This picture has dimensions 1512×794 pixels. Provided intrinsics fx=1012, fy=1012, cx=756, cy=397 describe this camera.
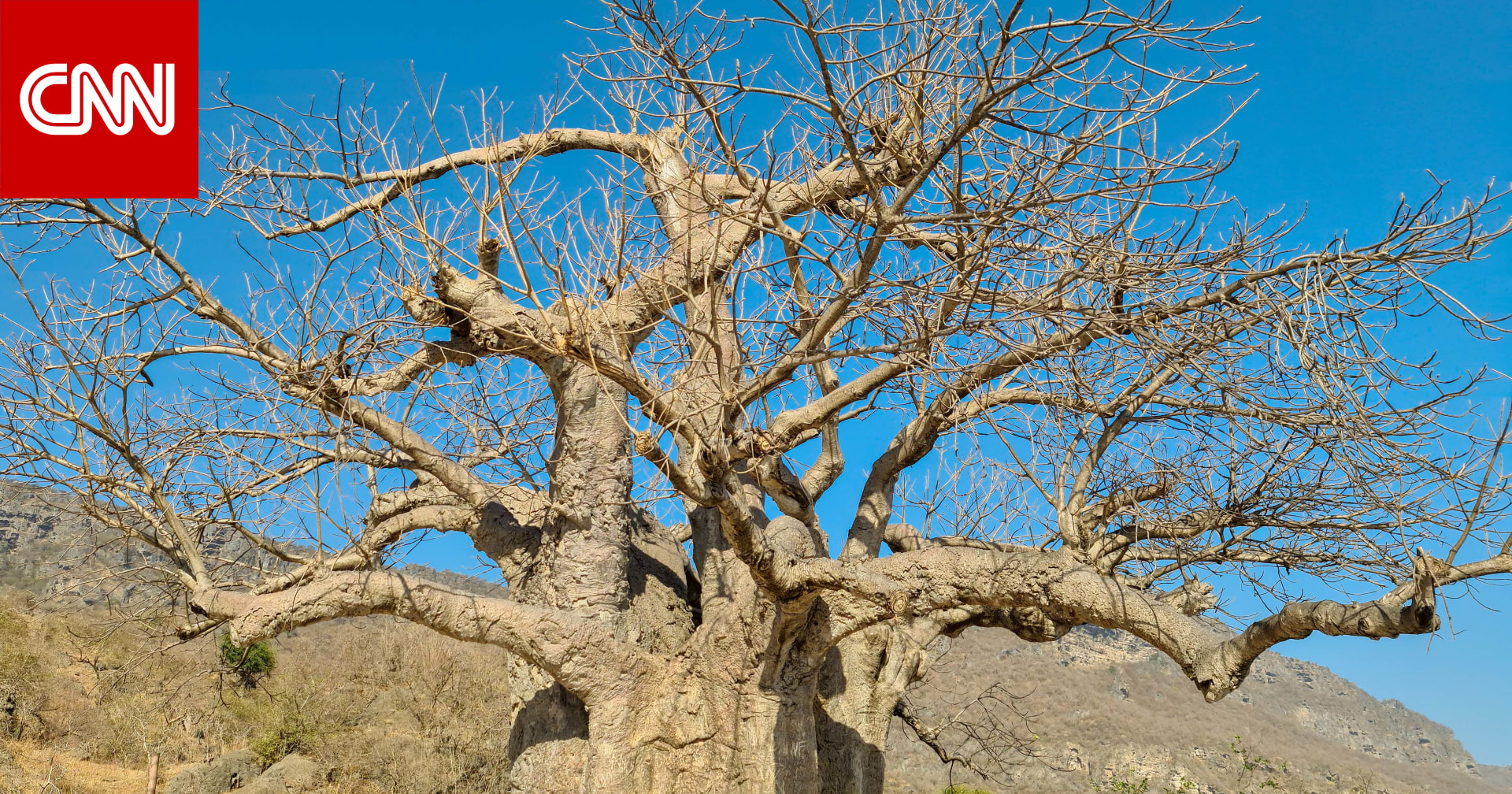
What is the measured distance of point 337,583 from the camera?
5379mm

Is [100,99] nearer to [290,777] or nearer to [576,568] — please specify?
[576,568]

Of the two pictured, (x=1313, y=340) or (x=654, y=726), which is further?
(x=654, y=726)

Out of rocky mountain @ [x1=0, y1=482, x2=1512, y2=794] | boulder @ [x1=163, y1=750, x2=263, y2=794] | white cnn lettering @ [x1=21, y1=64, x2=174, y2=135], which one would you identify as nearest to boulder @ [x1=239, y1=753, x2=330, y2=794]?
boulder @ [x1=163, y1=750, x2=263, y2=794]

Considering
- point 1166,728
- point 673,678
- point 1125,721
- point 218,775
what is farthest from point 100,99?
point 1166,728

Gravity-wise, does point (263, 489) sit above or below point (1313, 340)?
above

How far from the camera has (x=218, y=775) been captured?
13367 mm

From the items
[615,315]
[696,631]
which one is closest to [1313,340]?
[615,315]

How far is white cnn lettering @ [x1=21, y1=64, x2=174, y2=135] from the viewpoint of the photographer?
6.28m

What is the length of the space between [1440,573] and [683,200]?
4190 millimetres

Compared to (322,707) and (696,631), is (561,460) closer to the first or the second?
(696,631)

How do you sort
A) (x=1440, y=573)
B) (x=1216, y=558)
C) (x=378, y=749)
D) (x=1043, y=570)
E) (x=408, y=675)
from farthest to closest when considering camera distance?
(x=408, y=675)
(x=378, y=749)
(x=1216, y=558)
(x=1043, y=570)
(x=1440, y=573)

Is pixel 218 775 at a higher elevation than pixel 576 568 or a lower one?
lower

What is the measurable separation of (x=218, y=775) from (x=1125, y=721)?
2502 cm

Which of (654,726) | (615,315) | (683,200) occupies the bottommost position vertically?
(654,726)
